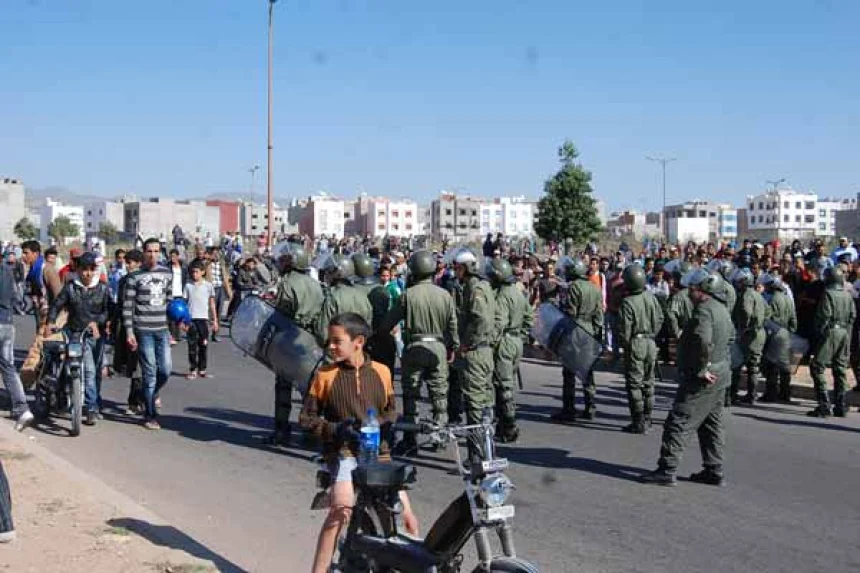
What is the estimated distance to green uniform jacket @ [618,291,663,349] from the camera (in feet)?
34.8

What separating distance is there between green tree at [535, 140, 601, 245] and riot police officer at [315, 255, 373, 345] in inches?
1237

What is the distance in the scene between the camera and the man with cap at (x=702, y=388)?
318 inches

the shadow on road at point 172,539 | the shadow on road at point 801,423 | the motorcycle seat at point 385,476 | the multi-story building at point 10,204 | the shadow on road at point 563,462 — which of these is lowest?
the shadow on road at point 801,423

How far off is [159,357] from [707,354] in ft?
18.7

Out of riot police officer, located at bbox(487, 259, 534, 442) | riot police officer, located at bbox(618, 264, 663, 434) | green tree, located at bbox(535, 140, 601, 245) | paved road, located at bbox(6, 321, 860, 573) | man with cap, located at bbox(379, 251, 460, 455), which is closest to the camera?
paved road, located at bbox(6, 321, 860, 573)

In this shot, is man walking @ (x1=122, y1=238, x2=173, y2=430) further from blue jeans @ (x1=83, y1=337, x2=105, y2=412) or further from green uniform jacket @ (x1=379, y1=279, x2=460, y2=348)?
green uniform jacket @ (x1=379, y1=279, x2=460, y2=348)

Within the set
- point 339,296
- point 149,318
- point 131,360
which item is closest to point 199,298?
point 131,360

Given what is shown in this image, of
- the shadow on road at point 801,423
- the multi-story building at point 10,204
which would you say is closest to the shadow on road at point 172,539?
the shadow on road at point 801,423

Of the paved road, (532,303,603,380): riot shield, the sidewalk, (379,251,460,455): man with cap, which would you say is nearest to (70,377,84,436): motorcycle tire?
the paved road

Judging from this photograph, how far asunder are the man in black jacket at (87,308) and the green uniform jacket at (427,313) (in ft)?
11.2

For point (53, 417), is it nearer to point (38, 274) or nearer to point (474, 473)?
point (38, 274)

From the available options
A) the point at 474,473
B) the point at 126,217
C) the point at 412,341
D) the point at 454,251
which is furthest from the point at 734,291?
the point at 126,217

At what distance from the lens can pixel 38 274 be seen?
1585 centimetres

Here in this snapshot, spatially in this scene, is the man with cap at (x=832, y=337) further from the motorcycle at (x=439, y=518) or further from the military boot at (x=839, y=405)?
the motorcycle at (x=439, y=518)
